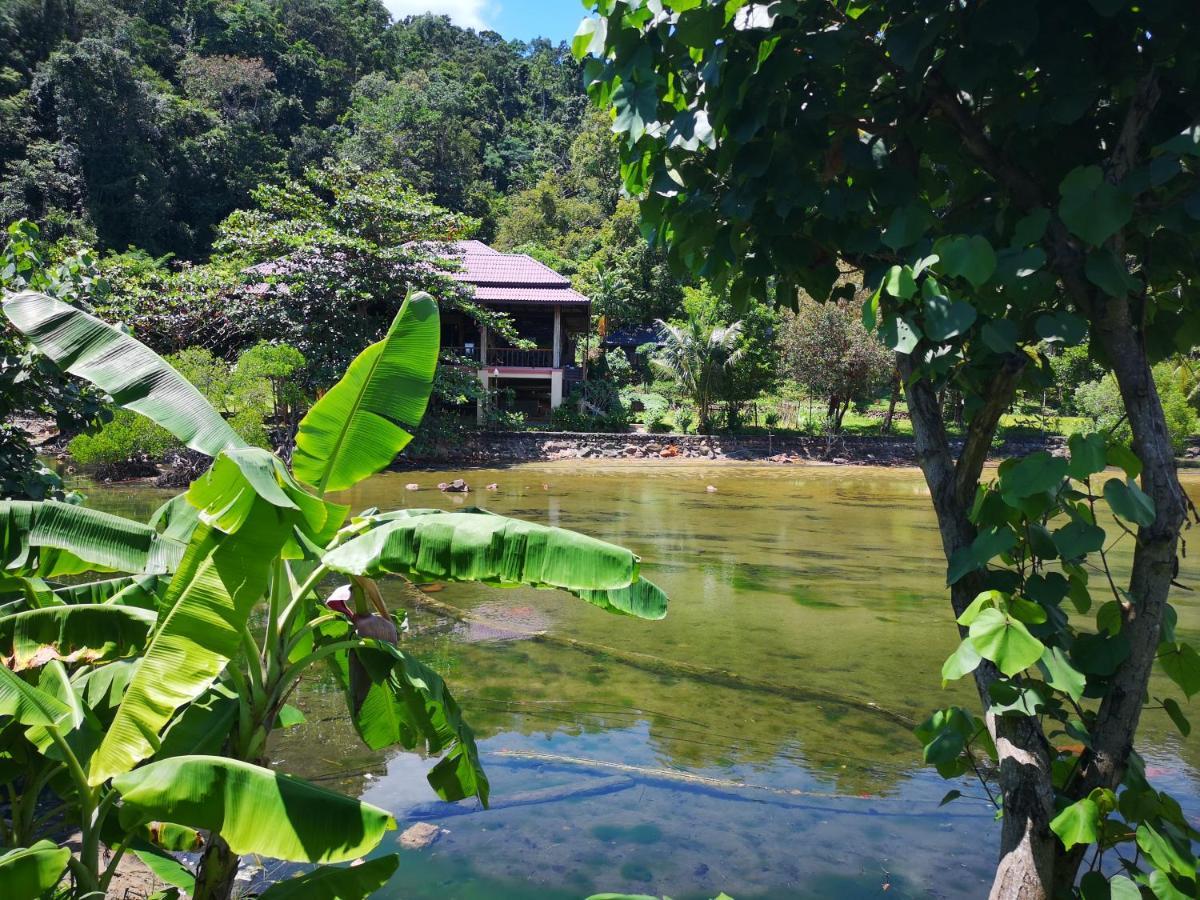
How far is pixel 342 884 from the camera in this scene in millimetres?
2525

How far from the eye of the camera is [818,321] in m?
26.4

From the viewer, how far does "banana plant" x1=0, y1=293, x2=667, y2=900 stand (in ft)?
7.29

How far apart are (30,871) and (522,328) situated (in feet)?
95.3

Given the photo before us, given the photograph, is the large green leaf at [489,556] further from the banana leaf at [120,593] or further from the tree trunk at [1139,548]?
the tree trunk at [1139,548]

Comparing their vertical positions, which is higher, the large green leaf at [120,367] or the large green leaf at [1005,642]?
the large green leaf at [120,367]

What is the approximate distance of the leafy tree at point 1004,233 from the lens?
207cm

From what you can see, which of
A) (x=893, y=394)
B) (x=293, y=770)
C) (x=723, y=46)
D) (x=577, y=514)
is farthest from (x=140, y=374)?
(x=893, y=394)

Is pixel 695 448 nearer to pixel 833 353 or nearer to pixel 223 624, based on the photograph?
pixel 833 353

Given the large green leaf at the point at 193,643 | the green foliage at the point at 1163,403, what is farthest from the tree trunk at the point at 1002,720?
the green foliage at the point at 1163,403

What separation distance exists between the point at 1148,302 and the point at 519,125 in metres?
75.7

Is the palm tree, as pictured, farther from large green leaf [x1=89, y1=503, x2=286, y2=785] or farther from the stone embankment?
large green leaf [x1=89, y1=503, x2=286, y2=785]

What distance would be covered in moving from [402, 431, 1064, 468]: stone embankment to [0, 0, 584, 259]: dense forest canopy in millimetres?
15433

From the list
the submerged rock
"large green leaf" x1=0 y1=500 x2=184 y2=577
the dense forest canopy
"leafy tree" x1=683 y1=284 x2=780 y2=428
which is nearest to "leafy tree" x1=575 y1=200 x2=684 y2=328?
"leafy tree" x1=683 y1=284 x2=780 y2=428

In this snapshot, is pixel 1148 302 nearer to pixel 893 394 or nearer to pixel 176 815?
pixel 176 815
